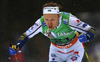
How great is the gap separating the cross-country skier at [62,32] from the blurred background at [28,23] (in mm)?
3128

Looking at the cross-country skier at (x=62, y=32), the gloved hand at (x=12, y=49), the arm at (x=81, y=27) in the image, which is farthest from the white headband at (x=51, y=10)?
the gloved hand at (x=12, y=49)

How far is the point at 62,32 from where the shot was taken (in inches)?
126

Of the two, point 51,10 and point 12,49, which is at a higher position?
point 51,10

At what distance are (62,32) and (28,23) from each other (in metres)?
3.48

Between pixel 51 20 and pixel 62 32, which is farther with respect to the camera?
→ pixel 62 32

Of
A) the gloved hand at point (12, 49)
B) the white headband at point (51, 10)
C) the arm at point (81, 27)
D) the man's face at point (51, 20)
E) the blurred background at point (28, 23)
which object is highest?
the white headband at point (51, 10)

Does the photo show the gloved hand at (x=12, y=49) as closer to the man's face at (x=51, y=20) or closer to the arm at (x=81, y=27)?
the man's face at (x=51, y=20)

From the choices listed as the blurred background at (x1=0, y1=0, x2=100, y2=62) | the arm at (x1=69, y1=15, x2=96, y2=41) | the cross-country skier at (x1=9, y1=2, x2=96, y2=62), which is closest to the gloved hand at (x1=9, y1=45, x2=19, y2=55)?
the cross-country skier at (x1=9, y1=2, x2=96, y2=62)

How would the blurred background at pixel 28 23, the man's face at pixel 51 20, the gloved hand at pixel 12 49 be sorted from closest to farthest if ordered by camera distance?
the man's face at pixel 51 20
the gloved hand at pixel 12 49
the blurred background at pixel 28 23

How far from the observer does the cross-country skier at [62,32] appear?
3.01 m

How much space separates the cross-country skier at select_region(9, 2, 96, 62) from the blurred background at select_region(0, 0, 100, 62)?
3.13 m

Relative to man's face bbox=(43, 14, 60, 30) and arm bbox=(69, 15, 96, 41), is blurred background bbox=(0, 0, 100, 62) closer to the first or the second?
arm bbox=(69, 15, 96, 41)

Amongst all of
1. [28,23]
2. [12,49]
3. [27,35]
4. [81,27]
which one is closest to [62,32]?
[81,27]

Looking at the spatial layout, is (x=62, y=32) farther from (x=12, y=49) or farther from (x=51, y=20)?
(x=12, y=49)
